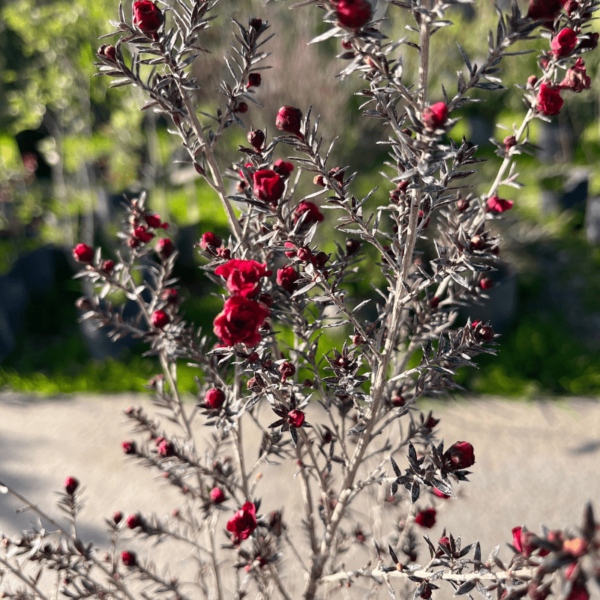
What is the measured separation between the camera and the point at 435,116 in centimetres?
78

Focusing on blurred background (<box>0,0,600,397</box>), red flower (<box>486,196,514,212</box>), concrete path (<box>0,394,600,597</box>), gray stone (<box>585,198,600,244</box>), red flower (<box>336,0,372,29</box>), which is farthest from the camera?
gray stone (<box>585,198,600,244</box>)

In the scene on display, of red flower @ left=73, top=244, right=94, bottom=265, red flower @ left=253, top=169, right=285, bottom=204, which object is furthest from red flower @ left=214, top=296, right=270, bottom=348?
red flower @ left=73, top=244, right=94, bottom=265

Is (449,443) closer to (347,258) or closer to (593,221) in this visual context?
(347,258)

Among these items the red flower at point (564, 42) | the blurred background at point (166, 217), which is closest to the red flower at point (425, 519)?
the red flower at point (564, 42)

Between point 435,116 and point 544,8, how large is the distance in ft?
0.68

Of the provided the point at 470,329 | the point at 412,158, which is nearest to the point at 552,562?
the point at 470,329

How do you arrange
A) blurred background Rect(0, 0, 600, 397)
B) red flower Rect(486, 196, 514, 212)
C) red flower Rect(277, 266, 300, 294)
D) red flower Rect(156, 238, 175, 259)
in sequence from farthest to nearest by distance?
blurred background Rect(0, 0, 600, 397) → red flower Rect(156, 238, 175, 259) → red flower Rect(486, 196, 514, 212) → red flower Rect(277, 266, 300, 294)

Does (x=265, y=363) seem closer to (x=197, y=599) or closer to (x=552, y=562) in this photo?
(x=552, y=562)

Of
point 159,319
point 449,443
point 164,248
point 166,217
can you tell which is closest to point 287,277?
point 159,319

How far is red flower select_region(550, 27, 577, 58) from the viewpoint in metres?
1.02

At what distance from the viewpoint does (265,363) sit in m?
1.05

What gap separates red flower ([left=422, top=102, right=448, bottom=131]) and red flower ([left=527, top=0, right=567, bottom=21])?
0.18 m

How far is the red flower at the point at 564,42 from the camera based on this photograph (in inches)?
40.3

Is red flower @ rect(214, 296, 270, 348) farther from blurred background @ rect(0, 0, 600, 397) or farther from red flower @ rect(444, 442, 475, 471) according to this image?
blurred background @ rect(0, 0, 600, 397)
